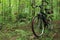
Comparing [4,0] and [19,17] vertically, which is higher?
[4,0]

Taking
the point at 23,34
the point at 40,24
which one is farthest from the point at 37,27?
the point at 23,34

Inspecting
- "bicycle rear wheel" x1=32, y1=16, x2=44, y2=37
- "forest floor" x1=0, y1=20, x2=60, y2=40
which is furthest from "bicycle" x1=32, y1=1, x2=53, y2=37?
"forest floor" x1=0, y1=20, x2=60, y2=40

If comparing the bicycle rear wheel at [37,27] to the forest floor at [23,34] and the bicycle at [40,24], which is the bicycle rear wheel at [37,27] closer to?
the bicycle at [40,24]

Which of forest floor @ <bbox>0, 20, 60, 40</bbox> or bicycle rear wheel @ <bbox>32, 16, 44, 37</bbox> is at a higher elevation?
bicycle rear wheel @ <bbox>32, 16, 44, 37</bbox>

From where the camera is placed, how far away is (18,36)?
7.47 meters

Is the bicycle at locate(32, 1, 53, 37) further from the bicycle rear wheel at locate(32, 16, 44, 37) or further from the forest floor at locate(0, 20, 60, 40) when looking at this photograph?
the forest floor at locate(0, 20, 60, 40)

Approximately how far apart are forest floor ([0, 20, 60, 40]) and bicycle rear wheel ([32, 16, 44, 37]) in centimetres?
20

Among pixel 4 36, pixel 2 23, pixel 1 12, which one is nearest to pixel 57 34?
pixel 4 36

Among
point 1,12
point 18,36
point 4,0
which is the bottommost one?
point 18,36

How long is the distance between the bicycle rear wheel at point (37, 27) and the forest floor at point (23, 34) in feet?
0.66

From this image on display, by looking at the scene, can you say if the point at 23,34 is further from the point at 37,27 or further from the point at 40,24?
the point at 40,24

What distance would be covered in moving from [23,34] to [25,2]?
2598mm

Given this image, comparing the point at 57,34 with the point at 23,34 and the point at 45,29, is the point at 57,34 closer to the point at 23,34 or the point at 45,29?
the point at 45,29

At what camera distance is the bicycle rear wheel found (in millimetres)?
6996
